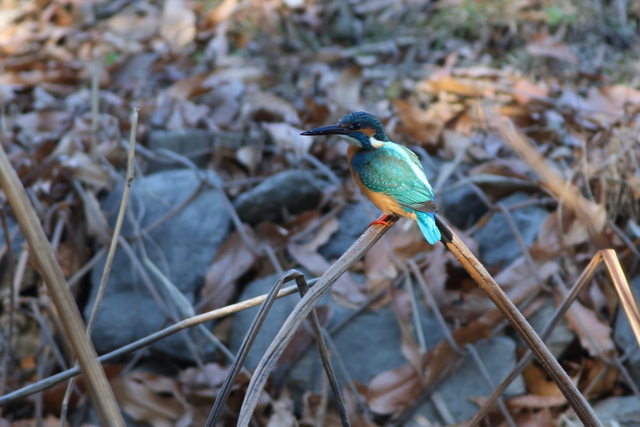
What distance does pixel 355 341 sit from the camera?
9.07 ft

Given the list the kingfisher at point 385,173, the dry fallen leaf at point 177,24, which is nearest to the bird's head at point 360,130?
the kingfisher at point 385,173

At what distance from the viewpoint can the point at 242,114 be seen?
3.92 m

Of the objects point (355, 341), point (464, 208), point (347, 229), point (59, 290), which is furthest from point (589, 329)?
point (59, 290)

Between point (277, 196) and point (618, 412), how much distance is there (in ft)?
6.13

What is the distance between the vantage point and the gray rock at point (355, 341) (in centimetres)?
271

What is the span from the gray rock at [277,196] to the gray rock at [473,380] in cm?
118

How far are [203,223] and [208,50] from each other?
7.28ft

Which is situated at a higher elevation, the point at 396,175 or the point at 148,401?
the point at 396,175

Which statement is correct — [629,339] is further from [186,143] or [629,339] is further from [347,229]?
[186,143]

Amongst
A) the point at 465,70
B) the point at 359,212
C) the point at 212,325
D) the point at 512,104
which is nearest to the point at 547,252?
the point at 359,212

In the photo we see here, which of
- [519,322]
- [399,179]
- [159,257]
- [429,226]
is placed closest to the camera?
[519,322]

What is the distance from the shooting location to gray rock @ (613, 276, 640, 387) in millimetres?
2463

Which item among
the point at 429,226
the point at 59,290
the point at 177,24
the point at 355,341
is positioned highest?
the point at 59,290

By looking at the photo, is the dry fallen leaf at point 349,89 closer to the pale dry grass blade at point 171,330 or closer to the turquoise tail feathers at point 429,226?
the turquoise tail feathers at point 429,226
